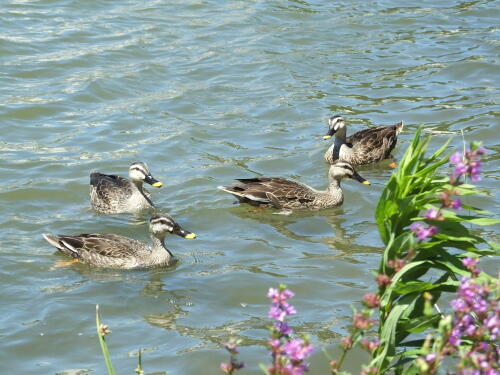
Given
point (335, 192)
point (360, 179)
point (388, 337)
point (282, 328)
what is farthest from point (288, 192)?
point (282, 328)

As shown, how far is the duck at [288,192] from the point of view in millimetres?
11805

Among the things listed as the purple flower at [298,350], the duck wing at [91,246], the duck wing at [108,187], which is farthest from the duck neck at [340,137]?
the purple flower at [298,350]

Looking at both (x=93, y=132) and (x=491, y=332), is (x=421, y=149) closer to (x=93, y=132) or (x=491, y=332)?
(x=491, y=332)

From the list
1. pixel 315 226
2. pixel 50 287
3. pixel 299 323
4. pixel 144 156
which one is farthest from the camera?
pixel 144 156

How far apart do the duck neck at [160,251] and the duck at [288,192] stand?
1725mm

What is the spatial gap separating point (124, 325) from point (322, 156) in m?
5.93

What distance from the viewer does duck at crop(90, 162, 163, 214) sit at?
38.4 feet

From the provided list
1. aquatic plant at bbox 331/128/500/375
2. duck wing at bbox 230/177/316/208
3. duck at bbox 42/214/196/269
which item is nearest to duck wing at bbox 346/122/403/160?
duck wing at bbox 230/177/316/208

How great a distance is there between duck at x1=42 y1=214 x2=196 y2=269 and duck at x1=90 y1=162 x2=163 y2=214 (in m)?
1.46

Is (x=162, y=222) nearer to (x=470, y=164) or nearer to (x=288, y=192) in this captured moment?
(x=288, y=192)

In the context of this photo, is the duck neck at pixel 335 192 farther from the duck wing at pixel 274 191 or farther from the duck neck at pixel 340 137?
the duck neck at pixel 340 137

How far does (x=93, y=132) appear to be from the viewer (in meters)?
14.0

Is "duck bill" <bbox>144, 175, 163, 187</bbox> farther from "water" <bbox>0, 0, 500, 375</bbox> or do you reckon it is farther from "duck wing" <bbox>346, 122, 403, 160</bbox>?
"duck wing" <bbox>346, 122, 403, 160</bbox>

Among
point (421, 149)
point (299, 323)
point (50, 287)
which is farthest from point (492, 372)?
point (50, 287)
